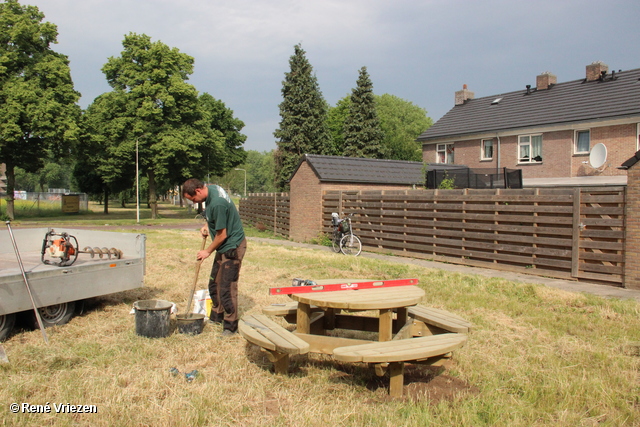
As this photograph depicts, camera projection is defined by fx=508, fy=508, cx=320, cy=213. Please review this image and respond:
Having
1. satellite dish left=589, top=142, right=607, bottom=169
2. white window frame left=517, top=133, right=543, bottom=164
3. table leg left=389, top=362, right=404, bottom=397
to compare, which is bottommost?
table leg left=389, top=362, right=404, bottom=397

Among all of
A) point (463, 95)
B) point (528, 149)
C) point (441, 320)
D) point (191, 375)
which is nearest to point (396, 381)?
point (441, 320)

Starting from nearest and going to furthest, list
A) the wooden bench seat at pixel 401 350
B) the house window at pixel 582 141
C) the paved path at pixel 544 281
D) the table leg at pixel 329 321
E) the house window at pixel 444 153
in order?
1. the wooden bench seat at pixel 401 350
2. the table leg at pixel 329 321
3. the paved path at pixel 544 281
4. the house window at pixel 582 141
5. the house window at pixel 444 153

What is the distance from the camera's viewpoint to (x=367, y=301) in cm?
445

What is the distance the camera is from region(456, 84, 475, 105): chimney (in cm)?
3690

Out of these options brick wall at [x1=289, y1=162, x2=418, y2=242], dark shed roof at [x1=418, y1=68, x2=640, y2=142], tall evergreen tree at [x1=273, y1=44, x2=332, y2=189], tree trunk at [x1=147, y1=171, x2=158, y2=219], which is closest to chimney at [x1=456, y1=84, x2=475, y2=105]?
dark shed roof at [x1=418, y1=68, x2=640, y2=142]

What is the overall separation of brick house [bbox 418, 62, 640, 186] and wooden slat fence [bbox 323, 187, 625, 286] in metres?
14.1

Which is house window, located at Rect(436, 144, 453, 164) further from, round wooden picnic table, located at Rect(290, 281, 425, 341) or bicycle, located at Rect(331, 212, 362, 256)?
round wooden picnic table, located at Rect(290, 281, 425, 341)

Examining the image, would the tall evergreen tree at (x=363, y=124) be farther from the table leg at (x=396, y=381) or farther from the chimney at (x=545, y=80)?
the table leg at (x=396, y=381)

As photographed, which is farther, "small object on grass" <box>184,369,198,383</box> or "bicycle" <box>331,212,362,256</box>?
"bicycle" <box>331,212,362,256</box>

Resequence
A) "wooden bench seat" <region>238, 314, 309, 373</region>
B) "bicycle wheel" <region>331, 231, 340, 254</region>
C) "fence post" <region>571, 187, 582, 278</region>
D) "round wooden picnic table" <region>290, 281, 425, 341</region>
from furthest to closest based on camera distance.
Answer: "bicycle wheel" <region>331, 231, 340, 254</region> → "fence post" <region>571, 187, 582, 278</region> → "round wooden picnic table" <region>290, 281, 425, 341</region> → "wooden bench seat" <region>238, 314, 309, 373</region>

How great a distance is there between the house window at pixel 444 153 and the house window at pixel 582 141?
875 cm

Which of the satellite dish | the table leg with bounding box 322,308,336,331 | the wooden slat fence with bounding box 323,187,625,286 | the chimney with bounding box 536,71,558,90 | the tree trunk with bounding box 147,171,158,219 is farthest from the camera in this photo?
the tree trunk with bounding box 147,171,158,219

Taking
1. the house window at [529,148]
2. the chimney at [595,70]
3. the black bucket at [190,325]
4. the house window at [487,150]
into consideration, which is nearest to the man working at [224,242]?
the black bucket at [190,325]

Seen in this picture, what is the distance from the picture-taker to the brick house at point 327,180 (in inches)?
704
